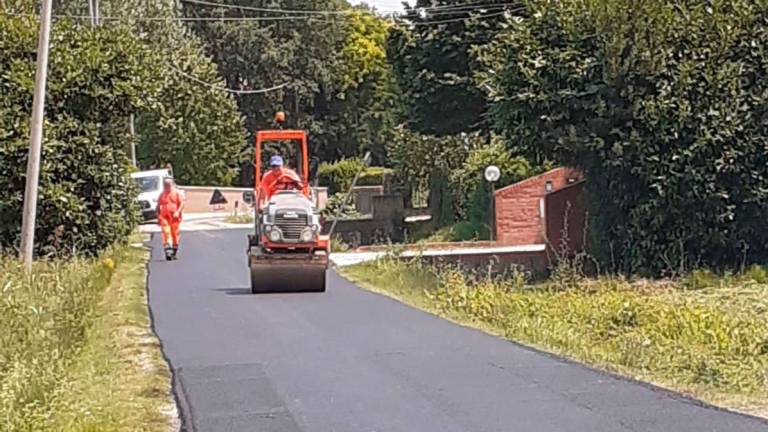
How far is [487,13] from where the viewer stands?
39.6 metres

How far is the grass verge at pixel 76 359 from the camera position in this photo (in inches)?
357

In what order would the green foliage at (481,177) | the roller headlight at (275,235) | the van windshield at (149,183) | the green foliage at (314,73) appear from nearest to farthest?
the roller headlight at (275,235), the green foliage at (481,177), the van windshield at (149,183), the green foliage at (314,73)

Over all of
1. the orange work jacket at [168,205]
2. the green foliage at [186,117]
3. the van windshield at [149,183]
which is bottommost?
the orange work jacket at [168,205]

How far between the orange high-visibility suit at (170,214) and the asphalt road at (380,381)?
948cm

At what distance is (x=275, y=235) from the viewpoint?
19.3 m

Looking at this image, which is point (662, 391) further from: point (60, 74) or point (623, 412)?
point (60, 74)

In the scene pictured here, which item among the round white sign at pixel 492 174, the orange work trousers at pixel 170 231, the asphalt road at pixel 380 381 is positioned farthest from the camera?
the round white sign at pixel 492 174

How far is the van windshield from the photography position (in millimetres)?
45125

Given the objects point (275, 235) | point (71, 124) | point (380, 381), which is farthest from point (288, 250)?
point (380, 381)

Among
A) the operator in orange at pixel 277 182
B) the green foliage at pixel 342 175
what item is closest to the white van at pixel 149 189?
the green foliage at pixel 342 175

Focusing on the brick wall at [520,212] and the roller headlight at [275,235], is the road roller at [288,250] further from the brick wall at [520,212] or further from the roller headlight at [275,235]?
the brick wall at [520,212]

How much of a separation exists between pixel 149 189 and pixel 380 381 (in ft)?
116

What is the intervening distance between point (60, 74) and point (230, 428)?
59.3ft

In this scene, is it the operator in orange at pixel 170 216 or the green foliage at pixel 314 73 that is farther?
the green foliage at pixel 314 73
